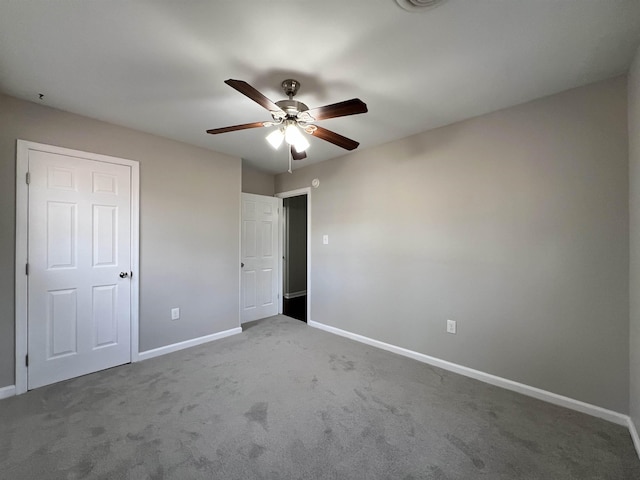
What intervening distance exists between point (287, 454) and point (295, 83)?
242 cm

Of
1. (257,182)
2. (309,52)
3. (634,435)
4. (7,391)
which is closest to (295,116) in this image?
(309,52)

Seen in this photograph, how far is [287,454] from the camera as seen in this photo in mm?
1581

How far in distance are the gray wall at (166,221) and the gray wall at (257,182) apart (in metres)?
0.57

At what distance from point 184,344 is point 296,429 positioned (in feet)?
6.46

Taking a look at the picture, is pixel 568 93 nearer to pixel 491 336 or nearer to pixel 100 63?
pixel 491 336

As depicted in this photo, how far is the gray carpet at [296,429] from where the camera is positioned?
58.6 inches

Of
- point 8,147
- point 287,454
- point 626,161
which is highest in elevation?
point 8,147

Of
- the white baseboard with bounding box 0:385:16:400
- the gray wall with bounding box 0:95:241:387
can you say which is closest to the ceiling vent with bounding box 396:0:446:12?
the gray wall with bounding box 0:95:241:387

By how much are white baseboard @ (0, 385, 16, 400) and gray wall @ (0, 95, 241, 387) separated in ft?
0.13

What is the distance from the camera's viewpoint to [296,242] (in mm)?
5879

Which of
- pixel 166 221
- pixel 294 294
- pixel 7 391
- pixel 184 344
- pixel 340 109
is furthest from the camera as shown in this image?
pixel 294 294

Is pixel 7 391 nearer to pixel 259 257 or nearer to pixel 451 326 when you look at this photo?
pixel 259 257

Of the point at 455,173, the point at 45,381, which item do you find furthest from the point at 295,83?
the point at 45,381

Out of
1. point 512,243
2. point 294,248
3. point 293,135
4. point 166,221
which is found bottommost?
point 294,248
